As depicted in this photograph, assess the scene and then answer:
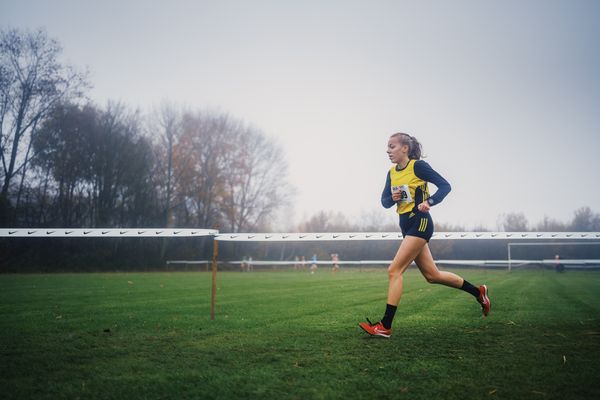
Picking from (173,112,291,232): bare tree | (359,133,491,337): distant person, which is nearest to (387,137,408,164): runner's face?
(359,133,491,337): distant person

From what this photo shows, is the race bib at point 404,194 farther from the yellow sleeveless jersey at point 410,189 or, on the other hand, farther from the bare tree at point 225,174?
the bare tree at point 225,174

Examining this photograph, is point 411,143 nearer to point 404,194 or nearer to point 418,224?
point 404,194

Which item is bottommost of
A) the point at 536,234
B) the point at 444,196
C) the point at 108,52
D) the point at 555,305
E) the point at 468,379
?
the point at 555,305

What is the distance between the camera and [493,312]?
672 centimetres

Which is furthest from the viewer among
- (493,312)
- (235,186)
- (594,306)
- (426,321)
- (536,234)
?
(235,186)

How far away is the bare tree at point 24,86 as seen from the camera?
2945 cm

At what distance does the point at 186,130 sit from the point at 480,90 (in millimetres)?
35132

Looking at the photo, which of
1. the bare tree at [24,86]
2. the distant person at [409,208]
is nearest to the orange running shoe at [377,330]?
the distant person at [409,208]

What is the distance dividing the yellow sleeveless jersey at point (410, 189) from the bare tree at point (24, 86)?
105 feet

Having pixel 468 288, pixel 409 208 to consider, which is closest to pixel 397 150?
pixel 409 208

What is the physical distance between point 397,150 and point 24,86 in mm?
34561

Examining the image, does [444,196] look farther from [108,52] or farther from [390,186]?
[108,52]

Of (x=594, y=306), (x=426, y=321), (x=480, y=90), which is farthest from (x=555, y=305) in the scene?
(x=480, y=90)

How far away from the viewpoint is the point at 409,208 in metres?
4.95
